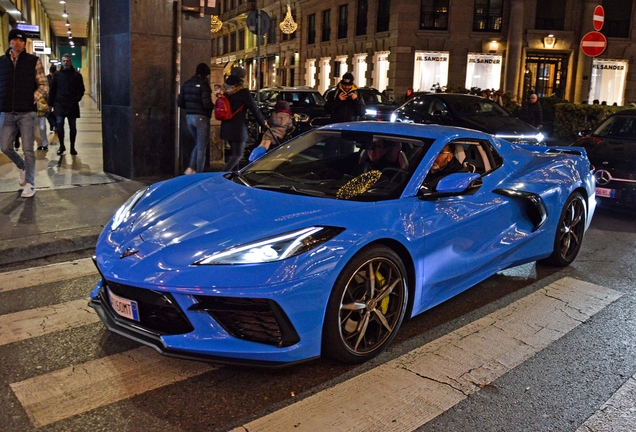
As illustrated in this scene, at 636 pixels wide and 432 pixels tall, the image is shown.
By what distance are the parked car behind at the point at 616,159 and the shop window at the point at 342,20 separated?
1182 inches

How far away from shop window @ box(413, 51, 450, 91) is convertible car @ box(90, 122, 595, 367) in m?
28.9

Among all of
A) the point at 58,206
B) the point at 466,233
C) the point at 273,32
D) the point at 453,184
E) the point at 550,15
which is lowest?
the point at 58,206

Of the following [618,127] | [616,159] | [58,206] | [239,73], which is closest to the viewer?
[58,206]

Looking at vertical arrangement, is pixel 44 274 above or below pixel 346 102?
below

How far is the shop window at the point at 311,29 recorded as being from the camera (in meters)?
42.7

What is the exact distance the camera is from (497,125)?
12266 millimetres

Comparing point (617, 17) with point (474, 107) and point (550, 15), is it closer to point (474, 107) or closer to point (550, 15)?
point (550, 15)

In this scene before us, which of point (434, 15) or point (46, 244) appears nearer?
point (46, 244)

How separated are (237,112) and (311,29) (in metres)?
35.5

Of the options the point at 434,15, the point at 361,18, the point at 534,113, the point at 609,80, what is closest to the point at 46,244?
the point at 534,113

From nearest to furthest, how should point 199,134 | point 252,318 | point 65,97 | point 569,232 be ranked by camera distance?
point 252,318
point 569,232
point 199,134
point 65,97

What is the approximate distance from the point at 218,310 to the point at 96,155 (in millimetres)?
10590

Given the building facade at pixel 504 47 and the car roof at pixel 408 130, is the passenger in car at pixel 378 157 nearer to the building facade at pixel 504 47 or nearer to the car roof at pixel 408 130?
the car roof at pixel 408 130

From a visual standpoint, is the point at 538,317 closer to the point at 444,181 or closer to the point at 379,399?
the point at 444,181
